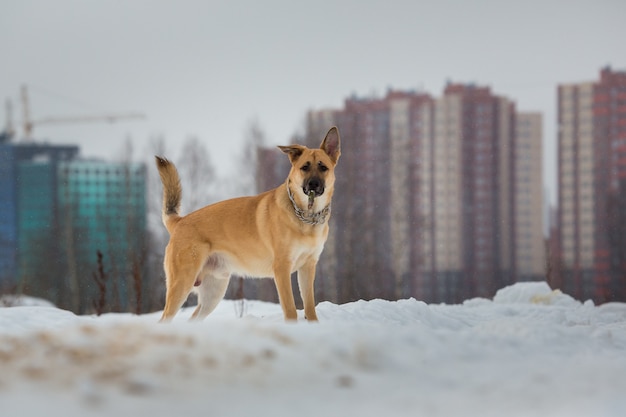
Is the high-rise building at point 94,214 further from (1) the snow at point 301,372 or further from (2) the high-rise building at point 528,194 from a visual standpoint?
(1) the snow at point 301,372

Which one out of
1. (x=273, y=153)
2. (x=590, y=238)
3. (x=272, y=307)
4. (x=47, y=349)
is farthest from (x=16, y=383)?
(x=590, y=238)

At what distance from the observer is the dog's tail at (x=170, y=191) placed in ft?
26.5

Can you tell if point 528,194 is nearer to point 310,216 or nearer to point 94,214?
point 94,214

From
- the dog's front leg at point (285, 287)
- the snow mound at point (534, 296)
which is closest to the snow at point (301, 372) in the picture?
the dog's front leg at point (285, 287)

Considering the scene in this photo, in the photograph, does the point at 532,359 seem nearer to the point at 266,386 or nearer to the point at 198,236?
the point at 266,386

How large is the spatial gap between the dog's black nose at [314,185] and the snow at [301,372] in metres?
1.94

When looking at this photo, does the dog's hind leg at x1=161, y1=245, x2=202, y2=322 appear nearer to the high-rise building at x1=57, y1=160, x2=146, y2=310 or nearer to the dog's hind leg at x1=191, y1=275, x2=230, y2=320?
the dog's hind leg at x1=191, y1=275, x2=230, y2=320

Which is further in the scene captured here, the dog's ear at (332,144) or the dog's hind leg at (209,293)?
the dog's hind leg at (209,293)

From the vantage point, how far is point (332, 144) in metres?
7.19

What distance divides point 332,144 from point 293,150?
1.29 ft

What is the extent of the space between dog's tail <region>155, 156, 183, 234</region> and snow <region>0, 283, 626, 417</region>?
283 centimetres

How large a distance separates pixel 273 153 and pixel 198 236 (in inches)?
653

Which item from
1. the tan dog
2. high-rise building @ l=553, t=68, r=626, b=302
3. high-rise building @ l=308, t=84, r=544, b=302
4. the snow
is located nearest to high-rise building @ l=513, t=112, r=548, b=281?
high-rise building @ l=308, t=84, r=544, b=302

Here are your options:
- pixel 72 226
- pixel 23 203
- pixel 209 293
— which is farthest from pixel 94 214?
pixel 209 293
